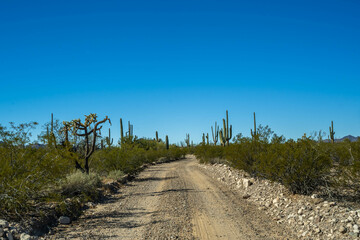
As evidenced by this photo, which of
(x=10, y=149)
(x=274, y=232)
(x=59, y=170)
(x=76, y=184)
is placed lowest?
(x=274, y=232)

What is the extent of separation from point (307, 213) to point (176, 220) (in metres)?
3.50

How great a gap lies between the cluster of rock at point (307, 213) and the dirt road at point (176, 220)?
0.38 meters

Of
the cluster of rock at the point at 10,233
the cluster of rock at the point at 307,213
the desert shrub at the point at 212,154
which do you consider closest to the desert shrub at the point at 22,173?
the cluster of rock at the point at 10,233

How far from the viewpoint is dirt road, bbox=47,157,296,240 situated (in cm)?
709

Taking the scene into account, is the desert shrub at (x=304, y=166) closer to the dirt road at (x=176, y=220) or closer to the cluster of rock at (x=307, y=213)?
the cluster of rock at (x=307, y=213)

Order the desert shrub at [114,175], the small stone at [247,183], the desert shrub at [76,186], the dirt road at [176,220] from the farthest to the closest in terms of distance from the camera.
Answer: the desert shrub at [114,175]
the small stone at [247,183]
the desert shrub at [76,186]
the dirt road at [176,220]

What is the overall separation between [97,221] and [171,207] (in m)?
2.56

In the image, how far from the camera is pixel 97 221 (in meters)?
8.48

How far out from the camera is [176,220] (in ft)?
27.2

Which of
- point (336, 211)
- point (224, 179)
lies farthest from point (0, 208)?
point (224, 179)

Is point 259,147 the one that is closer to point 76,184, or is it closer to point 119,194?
point 119,194

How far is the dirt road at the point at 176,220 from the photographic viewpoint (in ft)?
23.2

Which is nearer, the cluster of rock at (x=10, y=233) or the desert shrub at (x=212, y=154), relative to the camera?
the cluster of rock at (x=10, y=233)

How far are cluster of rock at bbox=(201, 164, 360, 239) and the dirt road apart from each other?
377 mm
